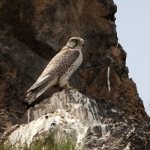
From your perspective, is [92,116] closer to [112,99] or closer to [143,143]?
[143,143]

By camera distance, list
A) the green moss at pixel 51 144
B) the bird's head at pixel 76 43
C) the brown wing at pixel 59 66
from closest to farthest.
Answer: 1. the green moss at pixel 51 144
2. the brown wing at pixel 59 66
3. the bird's head at pixel 76 43

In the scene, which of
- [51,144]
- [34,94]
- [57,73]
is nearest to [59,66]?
[57,73]

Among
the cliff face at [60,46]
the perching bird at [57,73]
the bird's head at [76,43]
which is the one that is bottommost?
the perching bird at [57,73]

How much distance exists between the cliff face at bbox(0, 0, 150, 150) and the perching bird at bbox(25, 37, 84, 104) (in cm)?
120

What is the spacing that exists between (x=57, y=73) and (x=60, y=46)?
4.12 m

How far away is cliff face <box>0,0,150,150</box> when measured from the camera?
1986cm

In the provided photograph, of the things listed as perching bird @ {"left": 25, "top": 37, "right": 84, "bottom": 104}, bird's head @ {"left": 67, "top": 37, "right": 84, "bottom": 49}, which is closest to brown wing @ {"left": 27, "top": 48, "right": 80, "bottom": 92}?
perching bird @ {"left": 25, "top": 37, "right": 84, "bottom": 104}

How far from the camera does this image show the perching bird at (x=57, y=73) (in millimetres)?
16672

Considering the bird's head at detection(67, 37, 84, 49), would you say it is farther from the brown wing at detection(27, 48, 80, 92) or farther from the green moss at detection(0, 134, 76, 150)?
the green moss at detection(0, 134, 76, 150)

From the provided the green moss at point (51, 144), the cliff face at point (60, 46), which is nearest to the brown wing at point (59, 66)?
the cliff face at point (60, 46)

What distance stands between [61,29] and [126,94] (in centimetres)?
205

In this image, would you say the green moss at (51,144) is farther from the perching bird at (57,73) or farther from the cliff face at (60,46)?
the cliff face at (60,46)

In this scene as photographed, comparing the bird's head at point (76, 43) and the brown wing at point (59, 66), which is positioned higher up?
the bird's head at point (76, 43)

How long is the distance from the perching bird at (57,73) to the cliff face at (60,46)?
1.20 metres
